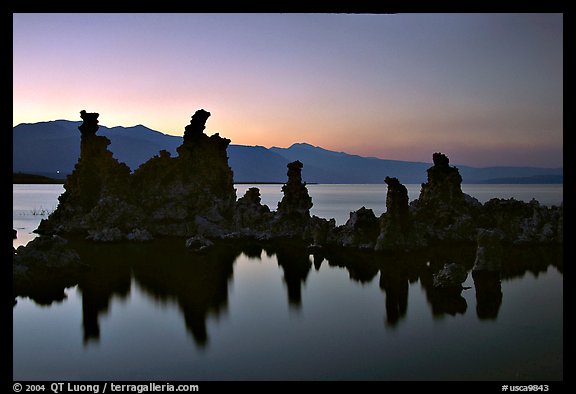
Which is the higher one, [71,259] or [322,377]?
[71,259]

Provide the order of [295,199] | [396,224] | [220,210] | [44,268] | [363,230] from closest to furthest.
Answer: [44,268] < [396,224] < [363,230] < [295,199] < [220,210]

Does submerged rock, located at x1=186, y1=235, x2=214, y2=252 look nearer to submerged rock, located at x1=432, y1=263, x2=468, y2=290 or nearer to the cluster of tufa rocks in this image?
the cluster of tufa rocks

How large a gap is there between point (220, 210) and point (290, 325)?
39.4m

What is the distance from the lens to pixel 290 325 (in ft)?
85.4

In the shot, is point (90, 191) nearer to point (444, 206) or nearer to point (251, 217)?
point (251, 217)

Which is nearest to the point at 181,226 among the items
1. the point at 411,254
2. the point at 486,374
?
the point at 411,254

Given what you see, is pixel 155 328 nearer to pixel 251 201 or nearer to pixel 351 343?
pixel 351 343

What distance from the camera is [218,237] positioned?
60.1 m

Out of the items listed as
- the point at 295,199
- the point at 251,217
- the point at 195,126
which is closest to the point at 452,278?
the point at 295,199

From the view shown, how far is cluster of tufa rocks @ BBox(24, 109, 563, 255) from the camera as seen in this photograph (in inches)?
2072

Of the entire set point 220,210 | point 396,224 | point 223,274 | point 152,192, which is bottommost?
point 223,274
